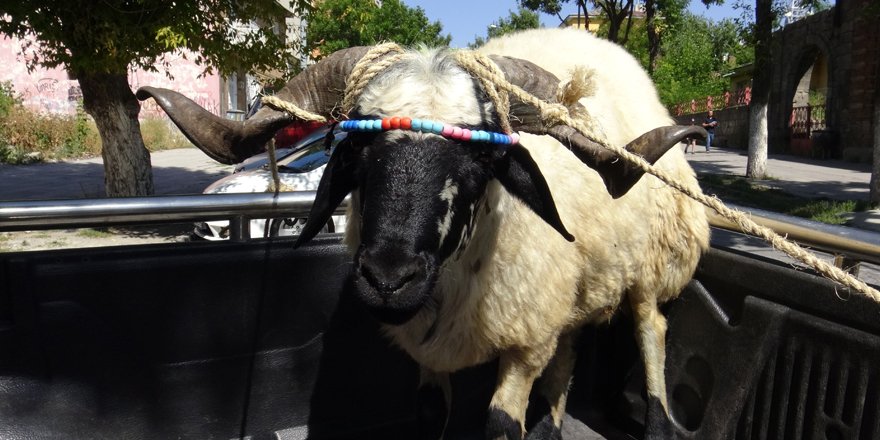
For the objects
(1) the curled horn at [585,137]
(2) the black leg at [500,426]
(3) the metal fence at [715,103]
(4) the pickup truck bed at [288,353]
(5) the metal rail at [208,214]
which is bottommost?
(2) the black leg at [500,426]

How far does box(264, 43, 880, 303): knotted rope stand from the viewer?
1.94 meters

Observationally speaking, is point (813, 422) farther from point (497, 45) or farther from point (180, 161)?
point (180, 161)

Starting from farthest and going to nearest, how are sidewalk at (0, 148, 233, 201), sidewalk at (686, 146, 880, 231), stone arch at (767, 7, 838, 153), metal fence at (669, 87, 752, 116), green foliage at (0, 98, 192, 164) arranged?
metal fence at (669, 87, 752, 116), stone arch at (767, 7, 838, 153), green foliage at (0, 98, 192, 164), sidewalk at (686, 146, 880, 231), sidewalk at (0, 148, 233, 201)

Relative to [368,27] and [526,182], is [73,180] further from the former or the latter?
[526,182]

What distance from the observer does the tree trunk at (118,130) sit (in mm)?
9922

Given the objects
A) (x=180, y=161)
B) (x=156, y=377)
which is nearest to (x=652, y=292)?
(x=156, y=377)

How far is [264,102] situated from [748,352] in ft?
7.53

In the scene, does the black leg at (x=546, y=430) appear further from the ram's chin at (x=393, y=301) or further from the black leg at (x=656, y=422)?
the ram's chin at (x=393, y=301)

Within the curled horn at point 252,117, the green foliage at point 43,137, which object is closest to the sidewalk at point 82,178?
the green foliage at point 43,137

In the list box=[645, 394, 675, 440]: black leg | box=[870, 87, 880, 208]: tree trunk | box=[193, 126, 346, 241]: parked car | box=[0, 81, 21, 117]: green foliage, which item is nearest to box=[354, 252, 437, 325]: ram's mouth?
box=[645, 394, 675, 440]: black leg

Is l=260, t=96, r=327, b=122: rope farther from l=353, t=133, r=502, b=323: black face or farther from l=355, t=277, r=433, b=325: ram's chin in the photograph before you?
l=355, t=277, r=433, b=325: ram's chin

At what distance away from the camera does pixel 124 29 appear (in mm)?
8328

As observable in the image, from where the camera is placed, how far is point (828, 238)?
2.25 metres

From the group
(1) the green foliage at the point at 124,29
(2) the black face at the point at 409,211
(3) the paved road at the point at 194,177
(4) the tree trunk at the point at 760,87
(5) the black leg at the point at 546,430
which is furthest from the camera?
(4) the tree trunk at the point at 760,87
